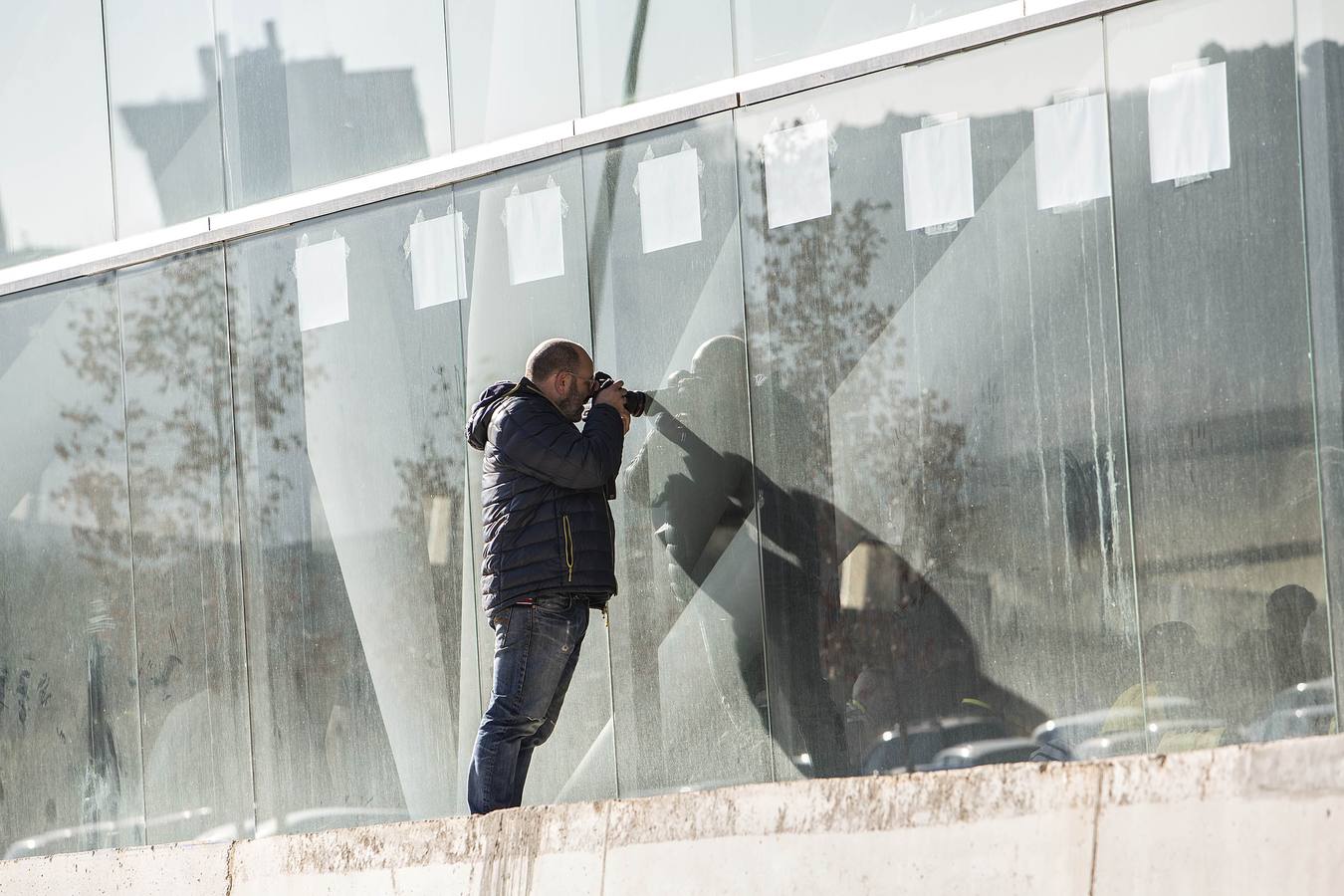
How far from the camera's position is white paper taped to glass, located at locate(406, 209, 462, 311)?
8.13m

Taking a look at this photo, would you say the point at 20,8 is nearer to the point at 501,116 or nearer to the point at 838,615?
the point at 501,116

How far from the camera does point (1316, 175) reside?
5.91 m

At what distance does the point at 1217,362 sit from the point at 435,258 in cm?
393

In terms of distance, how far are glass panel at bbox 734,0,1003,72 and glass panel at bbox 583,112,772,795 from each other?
1.15 feet

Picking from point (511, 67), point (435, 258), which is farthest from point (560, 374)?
point (511, 67)

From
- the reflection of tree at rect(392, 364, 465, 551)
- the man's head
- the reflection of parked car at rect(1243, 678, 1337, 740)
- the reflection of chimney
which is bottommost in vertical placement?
the reflection of parked car at rect(1243, 678, 1337, 740)

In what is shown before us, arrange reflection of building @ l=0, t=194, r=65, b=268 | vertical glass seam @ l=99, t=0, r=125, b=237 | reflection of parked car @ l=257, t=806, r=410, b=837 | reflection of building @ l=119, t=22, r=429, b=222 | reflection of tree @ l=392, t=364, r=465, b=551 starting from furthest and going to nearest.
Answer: reflection of building @ l=0, t=194, r=65, b=268 < vertical glass seam @ l=99, t=0, r=125, b=237 < reflection of building @ l=119, t=22, r=429, b=222 < reflection of parked car @ l=257, t=806, r=410, b=837 < reflection of tree @ l=392, t=364, r=465, b=551

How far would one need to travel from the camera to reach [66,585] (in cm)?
953

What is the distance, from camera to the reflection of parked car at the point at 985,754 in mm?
6406

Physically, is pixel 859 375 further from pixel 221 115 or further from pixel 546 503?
pixel 221 115

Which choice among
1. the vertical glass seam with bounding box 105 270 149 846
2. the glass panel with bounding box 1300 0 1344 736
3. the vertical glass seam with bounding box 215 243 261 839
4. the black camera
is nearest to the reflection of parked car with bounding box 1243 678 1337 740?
the glass panel with bounding box 1300 0 1344 736

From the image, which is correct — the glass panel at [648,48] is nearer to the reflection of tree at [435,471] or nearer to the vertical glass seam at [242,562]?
the reflection of tree at [435,471]

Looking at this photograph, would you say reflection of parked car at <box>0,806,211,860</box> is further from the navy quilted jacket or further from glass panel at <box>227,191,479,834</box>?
the navy quilted jacket

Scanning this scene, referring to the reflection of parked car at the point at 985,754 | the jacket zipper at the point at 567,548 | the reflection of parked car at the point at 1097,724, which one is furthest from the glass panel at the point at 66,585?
the reflection of parked car at the point at 1097,724
